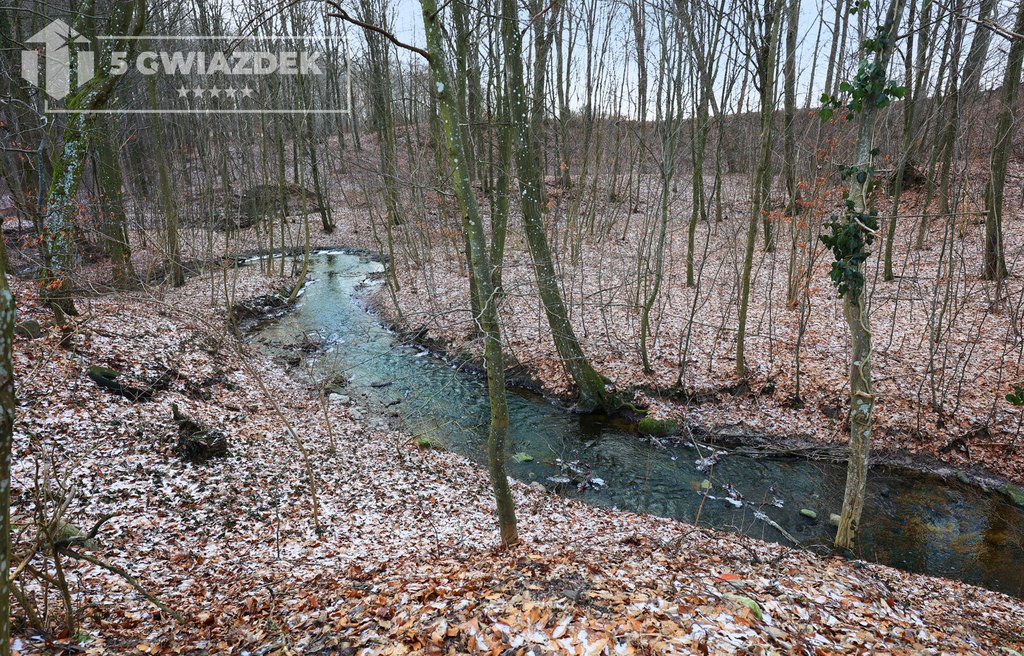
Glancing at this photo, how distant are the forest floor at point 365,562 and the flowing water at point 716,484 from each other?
0.84m

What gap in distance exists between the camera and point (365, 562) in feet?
17.9

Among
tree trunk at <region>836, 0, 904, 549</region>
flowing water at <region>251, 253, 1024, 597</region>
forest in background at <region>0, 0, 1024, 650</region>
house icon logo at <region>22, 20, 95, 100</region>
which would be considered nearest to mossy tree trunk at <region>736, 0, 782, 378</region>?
forest in background at <region>0, 0, 1024, 650</region>

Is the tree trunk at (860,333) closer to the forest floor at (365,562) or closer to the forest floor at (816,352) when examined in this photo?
the forest floor at (365,562)

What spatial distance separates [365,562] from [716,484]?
225 inches

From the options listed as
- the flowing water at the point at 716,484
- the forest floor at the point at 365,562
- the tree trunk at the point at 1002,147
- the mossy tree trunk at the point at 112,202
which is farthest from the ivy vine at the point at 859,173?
the mossy tree trunk at the point at 112,202

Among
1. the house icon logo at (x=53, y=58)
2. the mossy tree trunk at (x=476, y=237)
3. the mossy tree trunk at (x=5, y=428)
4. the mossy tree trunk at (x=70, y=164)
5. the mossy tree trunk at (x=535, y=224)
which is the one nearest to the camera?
the mossy tree trunk at (x=5, y=428)

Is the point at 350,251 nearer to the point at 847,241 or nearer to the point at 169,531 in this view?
the point at 169,531

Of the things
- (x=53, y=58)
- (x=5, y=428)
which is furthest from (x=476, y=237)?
(x=53, y=58)

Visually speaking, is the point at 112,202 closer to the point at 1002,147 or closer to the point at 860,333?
the point at 860,333

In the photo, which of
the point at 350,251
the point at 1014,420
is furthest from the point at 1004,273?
the point at 350,251

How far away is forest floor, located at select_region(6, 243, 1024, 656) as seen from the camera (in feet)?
12.8

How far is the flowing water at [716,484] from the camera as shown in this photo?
6.96 m

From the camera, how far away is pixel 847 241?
18.0ft

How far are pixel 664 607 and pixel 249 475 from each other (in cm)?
563
